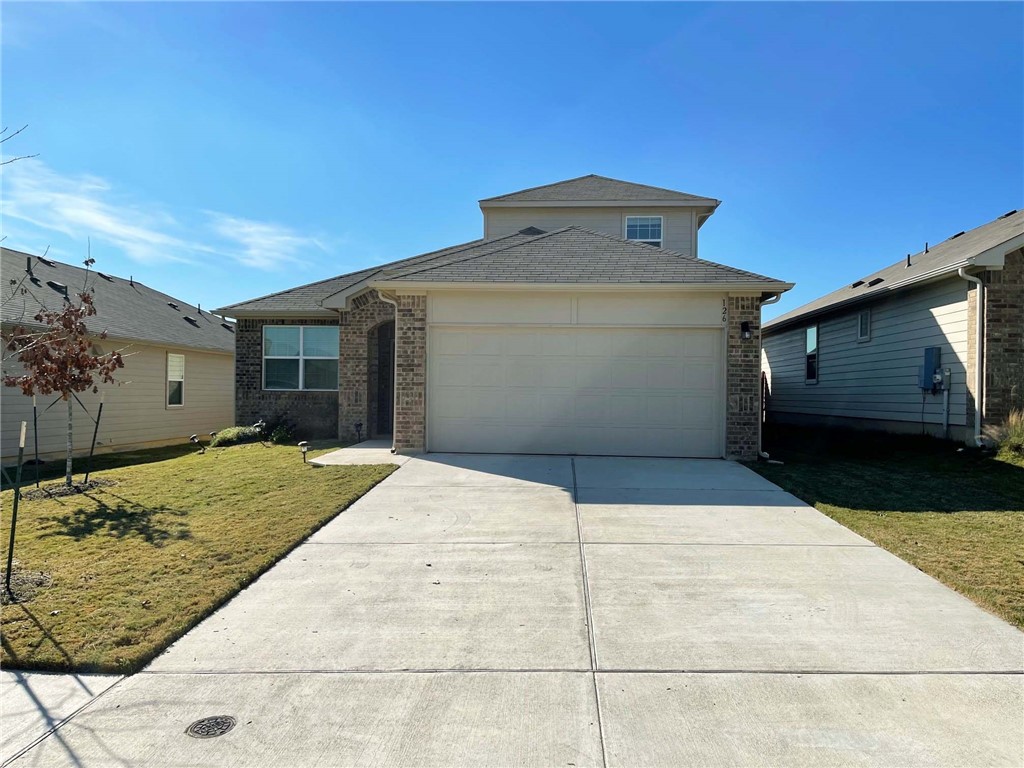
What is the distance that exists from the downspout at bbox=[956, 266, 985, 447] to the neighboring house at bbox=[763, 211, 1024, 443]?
2cm

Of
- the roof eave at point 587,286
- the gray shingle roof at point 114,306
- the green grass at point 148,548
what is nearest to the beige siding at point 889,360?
the roof eave at point 587,286

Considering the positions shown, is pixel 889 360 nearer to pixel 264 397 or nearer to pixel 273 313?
pixel 273 313

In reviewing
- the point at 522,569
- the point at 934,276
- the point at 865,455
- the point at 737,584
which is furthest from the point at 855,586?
the point at 934,276

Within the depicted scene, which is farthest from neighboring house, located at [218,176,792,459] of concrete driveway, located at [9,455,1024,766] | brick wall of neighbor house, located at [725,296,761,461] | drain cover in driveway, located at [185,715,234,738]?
drain cover in driveway, located at [185,715,234,738]

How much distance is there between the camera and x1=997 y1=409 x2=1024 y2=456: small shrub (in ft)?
30.9

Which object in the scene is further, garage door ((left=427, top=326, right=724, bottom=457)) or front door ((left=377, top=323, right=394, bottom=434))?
front door ((left=377, top=323, right=394, bottom=434))

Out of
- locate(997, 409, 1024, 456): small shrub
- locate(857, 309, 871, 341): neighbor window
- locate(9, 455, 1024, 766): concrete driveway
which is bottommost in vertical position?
locate(9, 455, 1024, 766): concrete driveway

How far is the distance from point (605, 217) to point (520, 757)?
16.4 meters

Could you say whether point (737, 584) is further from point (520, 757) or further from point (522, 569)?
point (520, 757)

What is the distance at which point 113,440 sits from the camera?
1457 cm

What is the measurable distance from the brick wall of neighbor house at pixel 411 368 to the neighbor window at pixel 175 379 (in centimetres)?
940

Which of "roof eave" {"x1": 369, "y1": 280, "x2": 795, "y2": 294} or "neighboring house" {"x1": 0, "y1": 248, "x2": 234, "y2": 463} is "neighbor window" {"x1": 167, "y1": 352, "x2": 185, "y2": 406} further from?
"roof eave" {"x1": 369, "y1": 280, "x2": 795, "y2": 294}

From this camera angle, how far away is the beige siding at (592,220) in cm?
1725

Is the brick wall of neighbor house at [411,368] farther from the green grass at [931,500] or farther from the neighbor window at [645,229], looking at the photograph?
the neighbor window at [645,229]
